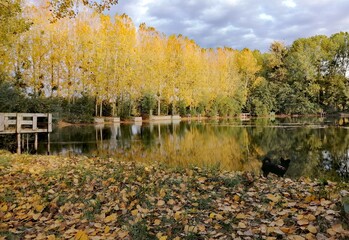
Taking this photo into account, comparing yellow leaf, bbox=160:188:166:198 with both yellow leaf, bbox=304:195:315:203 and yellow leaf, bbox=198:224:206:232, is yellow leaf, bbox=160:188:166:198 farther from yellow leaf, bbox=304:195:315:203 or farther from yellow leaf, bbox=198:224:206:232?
yellow leaf, bbox=304:195:315:203

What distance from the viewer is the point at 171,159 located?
397 inches

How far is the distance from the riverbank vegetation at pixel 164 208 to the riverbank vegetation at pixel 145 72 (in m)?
8.82

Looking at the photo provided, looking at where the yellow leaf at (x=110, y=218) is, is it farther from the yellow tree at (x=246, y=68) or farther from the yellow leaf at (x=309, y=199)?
the yellow tree at (x=246, y=68)

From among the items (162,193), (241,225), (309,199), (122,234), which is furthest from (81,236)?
(309,199)

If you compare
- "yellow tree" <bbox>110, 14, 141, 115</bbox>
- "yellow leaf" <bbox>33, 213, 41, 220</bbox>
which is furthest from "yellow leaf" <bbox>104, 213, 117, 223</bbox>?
"yellow tree" <bbox>110, 14, 141, 115</bbox>

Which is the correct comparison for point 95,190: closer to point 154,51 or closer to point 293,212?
point 293,212

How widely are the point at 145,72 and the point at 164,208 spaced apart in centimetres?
3447

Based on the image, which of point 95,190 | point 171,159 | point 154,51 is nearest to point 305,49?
point 154,51

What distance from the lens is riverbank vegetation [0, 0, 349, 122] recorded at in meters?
28.0

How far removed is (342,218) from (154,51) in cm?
3737

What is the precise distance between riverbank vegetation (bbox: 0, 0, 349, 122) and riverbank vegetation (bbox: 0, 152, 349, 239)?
882 centimetres

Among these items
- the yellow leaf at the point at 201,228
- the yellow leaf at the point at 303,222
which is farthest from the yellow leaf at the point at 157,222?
the yellow leaf at the point at 303,222

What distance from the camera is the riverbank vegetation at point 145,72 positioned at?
28.0 m

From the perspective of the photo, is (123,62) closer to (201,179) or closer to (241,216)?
(201,179)
